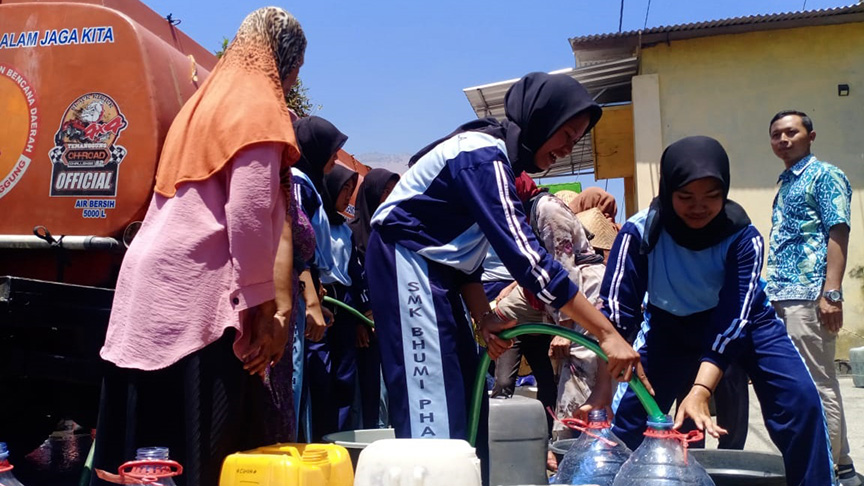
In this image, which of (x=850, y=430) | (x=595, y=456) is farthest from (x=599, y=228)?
(x=595, y=456)

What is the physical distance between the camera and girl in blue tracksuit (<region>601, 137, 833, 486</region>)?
9.08 ft

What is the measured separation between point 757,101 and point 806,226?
20.3 feet

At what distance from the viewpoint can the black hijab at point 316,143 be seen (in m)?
4.46

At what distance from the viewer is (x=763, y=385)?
292cm

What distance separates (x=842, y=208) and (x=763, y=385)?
187 centimetres

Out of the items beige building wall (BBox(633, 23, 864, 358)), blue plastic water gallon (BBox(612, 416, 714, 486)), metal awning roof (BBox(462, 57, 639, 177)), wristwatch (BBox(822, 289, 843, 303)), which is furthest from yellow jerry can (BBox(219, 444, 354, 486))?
beige building wall (BBox(633, 23, 864, 358))

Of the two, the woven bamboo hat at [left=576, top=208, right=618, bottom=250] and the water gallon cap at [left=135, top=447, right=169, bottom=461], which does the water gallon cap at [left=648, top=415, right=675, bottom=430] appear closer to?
the water gallon cap at [left=135, top=447, right=169, bottom=461]

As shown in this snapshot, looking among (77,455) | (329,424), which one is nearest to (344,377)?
(329,424)

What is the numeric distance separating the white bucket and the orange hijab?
37.0 inches

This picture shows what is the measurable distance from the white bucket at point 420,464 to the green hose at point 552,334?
2.18 ft

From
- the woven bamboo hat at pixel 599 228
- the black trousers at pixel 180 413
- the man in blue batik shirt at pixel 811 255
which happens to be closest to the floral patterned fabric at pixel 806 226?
the man in blue batik shirt at pixel 811 255

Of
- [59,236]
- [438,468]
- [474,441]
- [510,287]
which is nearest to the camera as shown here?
[438,468]

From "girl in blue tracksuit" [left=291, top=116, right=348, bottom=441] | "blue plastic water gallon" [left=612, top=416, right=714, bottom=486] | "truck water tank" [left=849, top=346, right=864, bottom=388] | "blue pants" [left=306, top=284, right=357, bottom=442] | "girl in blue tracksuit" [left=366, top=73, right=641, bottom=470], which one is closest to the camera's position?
"blue plastic water gallon" [left=612, top=416, right=714, bottom=486]

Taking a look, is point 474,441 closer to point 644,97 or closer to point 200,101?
point 200,101
